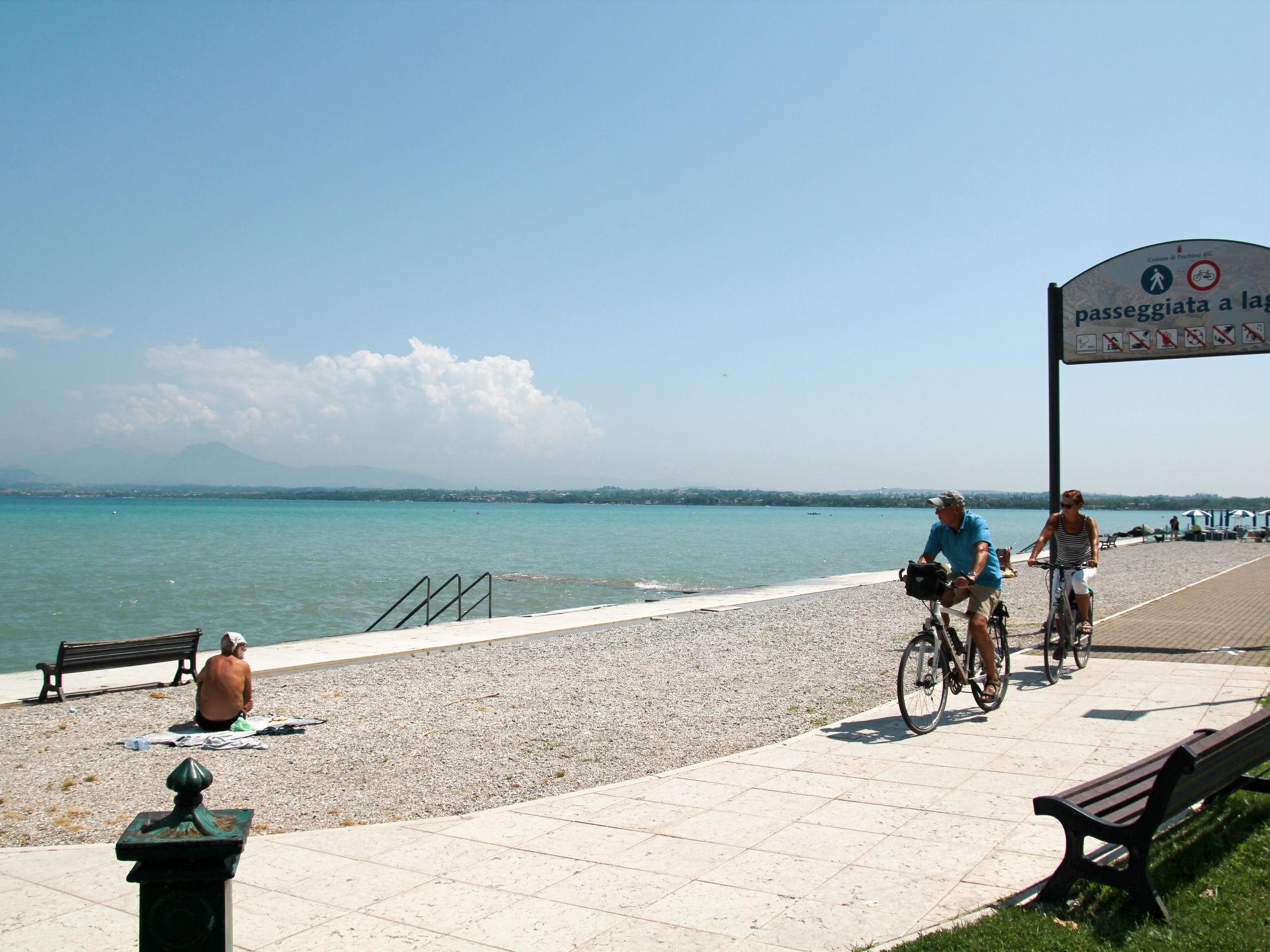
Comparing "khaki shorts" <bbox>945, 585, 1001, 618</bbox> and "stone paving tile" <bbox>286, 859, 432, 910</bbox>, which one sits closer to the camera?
"stone paving tile" <bbox>286, 859, 432, 910</bbox>

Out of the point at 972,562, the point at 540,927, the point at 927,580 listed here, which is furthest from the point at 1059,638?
the point at 540,927

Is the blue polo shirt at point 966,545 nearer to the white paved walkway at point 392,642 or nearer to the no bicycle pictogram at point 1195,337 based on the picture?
the no bicycle pictogram at point 1195,337

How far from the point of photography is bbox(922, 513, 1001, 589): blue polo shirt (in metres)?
7.89

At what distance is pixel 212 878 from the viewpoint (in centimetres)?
262

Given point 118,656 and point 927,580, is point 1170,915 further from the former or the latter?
point 118,656

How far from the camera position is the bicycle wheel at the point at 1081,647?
392 inches

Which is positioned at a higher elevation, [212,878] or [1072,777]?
[212,878]

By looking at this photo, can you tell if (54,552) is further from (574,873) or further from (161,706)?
(574,873)

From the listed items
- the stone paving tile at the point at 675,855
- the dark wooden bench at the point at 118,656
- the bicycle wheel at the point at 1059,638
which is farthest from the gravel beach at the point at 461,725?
the bicycle wheel at the point at 1059,638

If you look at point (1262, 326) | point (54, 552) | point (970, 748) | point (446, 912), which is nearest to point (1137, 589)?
point (1262, 326)

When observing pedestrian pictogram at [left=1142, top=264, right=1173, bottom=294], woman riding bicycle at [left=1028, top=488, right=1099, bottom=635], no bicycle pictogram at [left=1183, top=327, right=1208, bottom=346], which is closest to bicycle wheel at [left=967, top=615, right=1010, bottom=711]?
woman riding bicycle at [left=1028, top=488, right=1099, bottom=635]

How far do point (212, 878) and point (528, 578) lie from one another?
121 ft

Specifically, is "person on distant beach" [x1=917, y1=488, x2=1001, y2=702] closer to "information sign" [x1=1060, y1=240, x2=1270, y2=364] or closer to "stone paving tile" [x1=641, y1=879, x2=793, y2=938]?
"stone paving tile" [x1=641, y1=879, x2=793, y2=938]

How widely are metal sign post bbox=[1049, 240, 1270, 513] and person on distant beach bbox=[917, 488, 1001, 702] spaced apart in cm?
509
